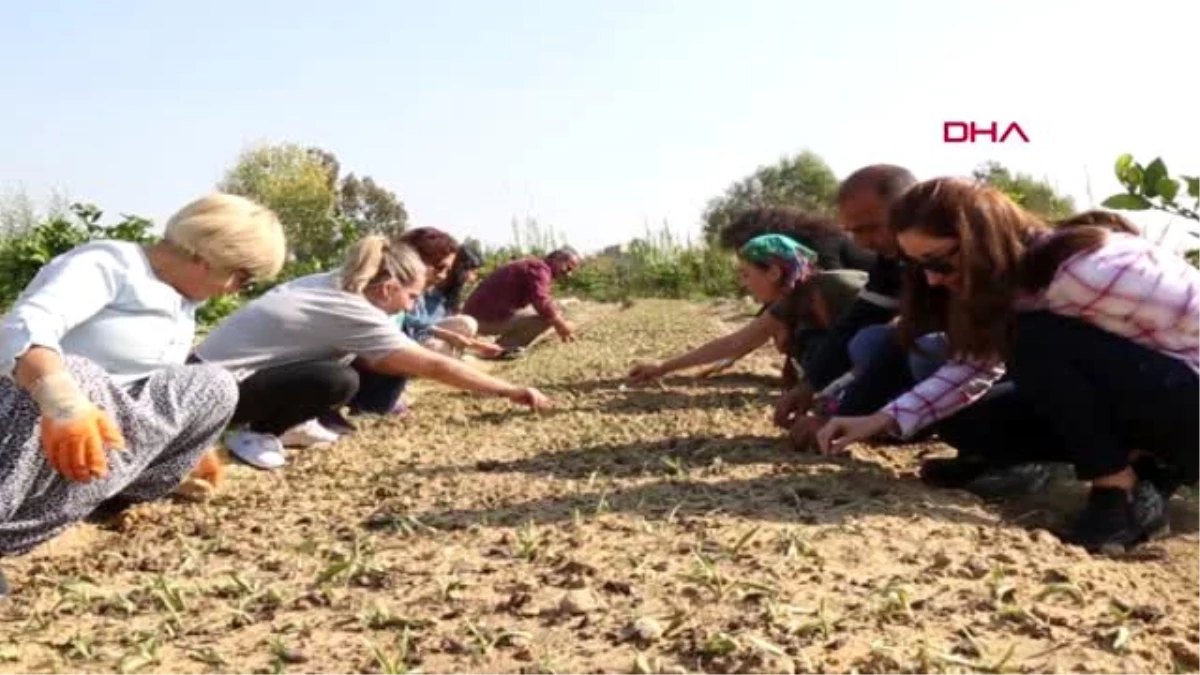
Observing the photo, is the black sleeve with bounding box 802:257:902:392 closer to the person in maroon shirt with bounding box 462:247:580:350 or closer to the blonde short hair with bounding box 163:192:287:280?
the blonde short hair with bounding box 163:192:287:280

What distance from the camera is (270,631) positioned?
6.52 ft

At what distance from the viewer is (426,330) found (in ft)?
18.3

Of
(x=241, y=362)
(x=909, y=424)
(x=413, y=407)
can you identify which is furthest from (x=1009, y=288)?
Result: (x=413, y=407)

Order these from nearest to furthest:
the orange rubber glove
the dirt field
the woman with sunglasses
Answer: the dirt field → the orange rubber glove → the woman with sunglasses

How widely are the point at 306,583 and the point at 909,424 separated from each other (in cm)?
145

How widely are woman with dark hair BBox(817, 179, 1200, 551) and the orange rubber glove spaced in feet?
5.54

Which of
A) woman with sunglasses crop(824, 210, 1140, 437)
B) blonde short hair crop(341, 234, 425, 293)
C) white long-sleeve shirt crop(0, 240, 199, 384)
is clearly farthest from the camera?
blonde short hair crop(341, 234, 425, 293)

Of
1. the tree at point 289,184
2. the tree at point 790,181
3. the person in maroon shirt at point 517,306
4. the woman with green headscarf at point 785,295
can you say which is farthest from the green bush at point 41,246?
the tree at point 790,181

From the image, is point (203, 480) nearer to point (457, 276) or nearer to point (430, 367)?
point (430, 367)

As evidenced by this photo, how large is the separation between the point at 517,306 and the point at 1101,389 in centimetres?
514

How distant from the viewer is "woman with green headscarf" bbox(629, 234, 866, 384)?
4.19 m

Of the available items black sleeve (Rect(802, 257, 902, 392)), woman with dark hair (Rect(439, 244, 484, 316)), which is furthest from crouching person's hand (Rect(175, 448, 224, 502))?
woman with dark hair (Rect(439, 244, 484, 316))

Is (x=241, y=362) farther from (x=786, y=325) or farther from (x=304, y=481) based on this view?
(x=786, y=325)

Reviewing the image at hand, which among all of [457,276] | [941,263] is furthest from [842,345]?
[457,276]
